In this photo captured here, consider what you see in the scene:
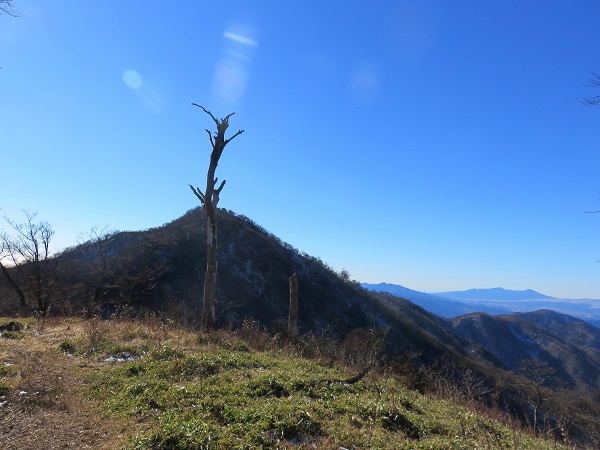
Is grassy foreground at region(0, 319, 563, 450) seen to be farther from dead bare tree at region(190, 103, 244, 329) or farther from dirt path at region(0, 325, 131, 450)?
dead bare tree at region(190, 103, 244, 329)

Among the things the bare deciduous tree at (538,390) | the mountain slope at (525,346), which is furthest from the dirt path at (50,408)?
the mountain slope at (525,346)

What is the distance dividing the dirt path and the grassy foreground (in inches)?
0.6

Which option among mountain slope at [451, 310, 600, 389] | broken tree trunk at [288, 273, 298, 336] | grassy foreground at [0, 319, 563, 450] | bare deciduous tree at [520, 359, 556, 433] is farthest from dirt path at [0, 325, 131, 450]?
mountain slope at [451, 310, 600, 389]

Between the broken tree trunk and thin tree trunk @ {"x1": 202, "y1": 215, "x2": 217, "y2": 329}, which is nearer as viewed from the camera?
thin tree trunk @ {"x1": 202, "y1": 215, "x2": 217, "y2": 329}

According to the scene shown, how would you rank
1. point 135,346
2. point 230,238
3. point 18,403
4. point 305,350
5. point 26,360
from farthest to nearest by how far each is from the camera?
point 230,238 → point 305,350 → point 135,346 → point 26,360 → point 18,403

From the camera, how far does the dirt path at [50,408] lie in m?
4.71

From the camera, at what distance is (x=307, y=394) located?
22.4 feet

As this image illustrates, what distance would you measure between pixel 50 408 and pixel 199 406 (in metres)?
2.28

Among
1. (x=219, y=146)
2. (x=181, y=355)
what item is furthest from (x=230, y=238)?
(x=181, y=355)

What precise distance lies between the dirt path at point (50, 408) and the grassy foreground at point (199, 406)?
0.05 feet

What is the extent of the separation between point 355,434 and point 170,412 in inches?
108

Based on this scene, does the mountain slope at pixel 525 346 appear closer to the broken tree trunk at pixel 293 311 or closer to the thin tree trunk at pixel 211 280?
the broken tree trunk at pixel 293 311

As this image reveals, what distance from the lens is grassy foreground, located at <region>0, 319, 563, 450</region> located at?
4816 mm

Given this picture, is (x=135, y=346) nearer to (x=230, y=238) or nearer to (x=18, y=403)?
(x=18, y=403)
